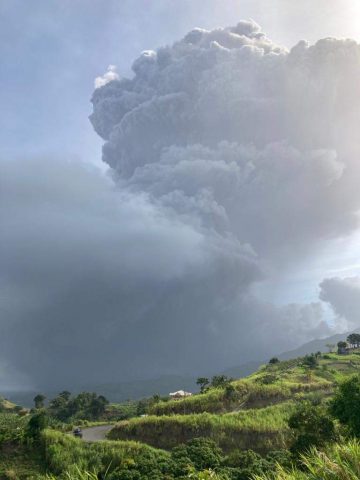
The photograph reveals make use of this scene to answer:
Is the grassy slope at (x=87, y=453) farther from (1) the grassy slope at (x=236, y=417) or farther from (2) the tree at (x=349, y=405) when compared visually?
(2) the tree at (x=349, y=405)

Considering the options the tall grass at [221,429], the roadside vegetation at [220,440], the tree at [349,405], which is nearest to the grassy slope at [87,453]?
the roadside vegetation at [220,440]

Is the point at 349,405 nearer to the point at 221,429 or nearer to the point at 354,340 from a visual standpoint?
the point at 221,429

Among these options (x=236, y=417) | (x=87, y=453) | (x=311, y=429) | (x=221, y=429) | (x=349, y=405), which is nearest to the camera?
(x=311, y=429)

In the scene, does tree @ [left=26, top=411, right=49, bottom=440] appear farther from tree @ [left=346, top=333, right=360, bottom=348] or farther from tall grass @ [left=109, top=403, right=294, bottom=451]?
tree @ [left=346, top=333, right=360, bottom=348]

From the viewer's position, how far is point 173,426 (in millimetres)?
50500

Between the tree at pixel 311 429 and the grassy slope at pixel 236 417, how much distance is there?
1000 centimetres

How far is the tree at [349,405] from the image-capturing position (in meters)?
32.6

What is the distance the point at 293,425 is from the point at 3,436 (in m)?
31.0

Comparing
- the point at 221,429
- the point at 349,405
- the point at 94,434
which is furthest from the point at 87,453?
the point at 349,405

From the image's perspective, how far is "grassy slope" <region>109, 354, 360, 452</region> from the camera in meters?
45.8

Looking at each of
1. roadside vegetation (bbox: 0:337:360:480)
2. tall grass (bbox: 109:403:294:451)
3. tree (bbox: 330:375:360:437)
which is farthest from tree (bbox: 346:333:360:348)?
tree (bbox: 330:375:360:437)

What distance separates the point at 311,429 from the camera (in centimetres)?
3284

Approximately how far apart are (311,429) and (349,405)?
12.9ft

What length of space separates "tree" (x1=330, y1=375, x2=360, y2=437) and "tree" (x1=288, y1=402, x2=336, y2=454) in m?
1.09
